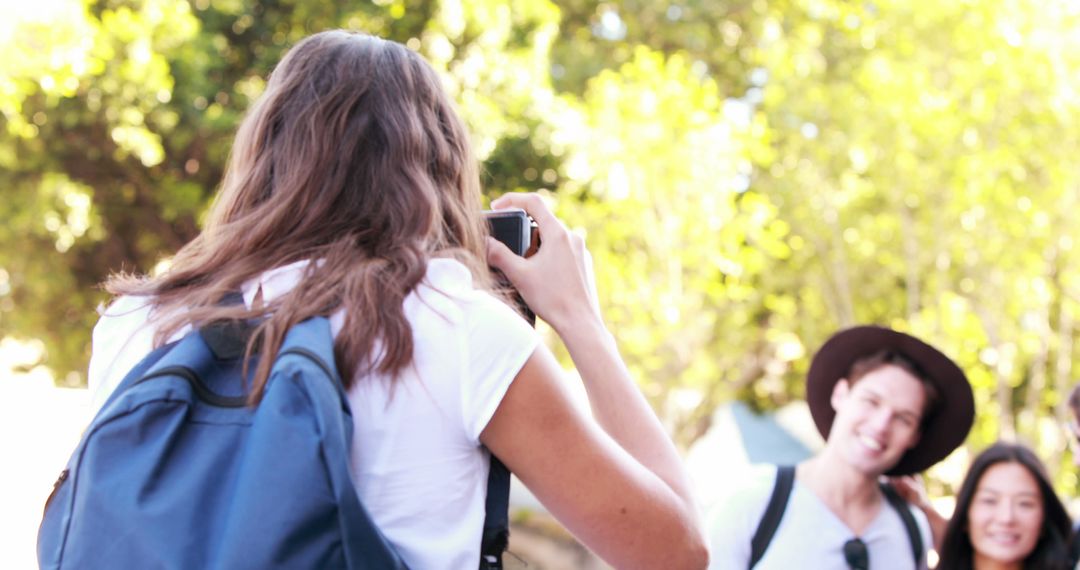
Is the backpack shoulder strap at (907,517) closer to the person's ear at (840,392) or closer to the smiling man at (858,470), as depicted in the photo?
the smiling man at (858,470)

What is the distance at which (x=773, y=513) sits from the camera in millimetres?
3455

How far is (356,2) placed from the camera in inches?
452

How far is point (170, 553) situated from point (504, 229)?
631 mm

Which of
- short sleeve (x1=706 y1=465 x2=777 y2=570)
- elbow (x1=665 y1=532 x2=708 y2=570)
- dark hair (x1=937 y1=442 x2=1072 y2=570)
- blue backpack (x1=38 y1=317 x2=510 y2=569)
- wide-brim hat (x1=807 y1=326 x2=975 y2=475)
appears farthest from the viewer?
dark hair (x1=937 y1=442 x2=1072 y2=570)

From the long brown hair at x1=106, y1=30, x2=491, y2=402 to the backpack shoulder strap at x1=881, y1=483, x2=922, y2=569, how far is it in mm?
2347

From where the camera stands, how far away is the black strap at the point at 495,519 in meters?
1.51

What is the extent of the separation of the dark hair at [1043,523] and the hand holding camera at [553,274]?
277cm

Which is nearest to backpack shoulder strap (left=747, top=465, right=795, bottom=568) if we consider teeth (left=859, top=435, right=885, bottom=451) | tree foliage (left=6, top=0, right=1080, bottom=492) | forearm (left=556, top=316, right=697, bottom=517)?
teeth (left=859, top=435, right=885, bottom=451)

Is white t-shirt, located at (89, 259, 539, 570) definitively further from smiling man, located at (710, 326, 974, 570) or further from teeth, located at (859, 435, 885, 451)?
teeth, located at (859, 435, 885, 451)

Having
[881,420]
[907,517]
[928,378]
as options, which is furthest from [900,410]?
[907,517]

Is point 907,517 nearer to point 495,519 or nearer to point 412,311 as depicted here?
point 495,519

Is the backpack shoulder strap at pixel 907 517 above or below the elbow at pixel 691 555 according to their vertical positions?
below

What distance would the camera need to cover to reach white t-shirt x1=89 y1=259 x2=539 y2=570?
4.73 feet

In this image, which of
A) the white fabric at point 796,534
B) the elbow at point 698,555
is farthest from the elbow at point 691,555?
the white fabric at point 796,534
